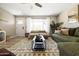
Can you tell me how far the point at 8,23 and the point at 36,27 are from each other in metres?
0.39

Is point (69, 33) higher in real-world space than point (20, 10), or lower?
lower

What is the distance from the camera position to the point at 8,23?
150 cm

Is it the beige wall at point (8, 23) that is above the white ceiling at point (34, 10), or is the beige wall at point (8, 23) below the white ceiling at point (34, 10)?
below

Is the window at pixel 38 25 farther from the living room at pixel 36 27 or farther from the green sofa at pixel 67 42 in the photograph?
the green sofa at pixel 67 42

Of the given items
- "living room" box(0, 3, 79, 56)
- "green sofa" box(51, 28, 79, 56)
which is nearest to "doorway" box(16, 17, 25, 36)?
"living room" box(0, 3, 79, 56)

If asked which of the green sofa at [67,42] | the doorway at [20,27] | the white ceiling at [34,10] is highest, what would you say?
the white ceiling at [34,10]

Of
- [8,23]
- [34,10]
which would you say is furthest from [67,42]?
[8,23]

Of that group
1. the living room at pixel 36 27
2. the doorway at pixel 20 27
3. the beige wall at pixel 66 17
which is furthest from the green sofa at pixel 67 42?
the doorway at pixel 20 27

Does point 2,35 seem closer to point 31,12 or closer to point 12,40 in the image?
point 12,40

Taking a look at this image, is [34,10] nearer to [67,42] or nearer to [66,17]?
[66,17]

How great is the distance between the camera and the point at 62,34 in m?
1.58

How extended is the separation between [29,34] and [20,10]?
35cm

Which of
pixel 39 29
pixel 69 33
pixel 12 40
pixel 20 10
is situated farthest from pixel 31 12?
pixel 69 33

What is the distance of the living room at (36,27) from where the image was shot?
1.42 meters
